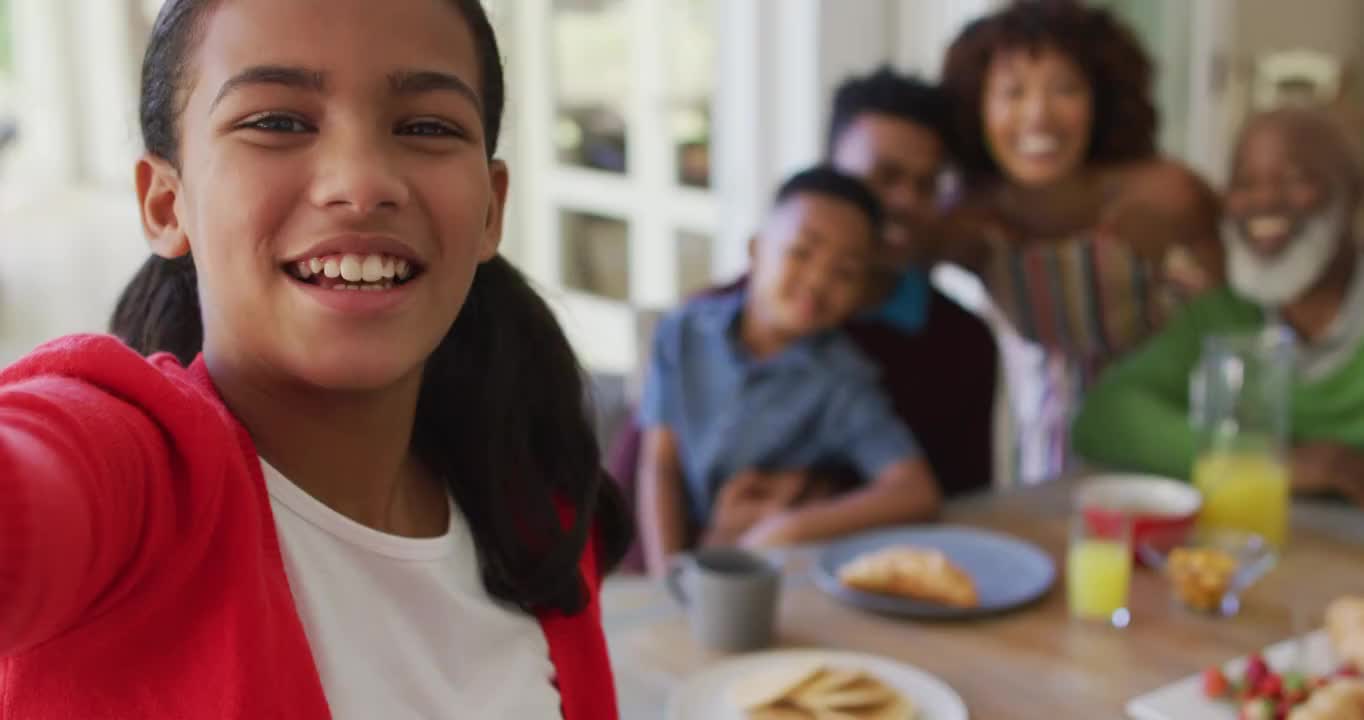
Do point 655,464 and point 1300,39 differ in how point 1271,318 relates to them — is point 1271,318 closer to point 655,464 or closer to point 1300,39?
point 655,464

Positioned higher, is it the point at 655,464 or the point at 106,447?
the point at 106,447

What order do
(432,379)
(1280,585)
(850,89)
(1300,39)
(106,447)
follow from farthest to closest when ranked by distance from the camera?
(1300,39) → (850,89) → (1280,585) → (432,379) → (106,447)

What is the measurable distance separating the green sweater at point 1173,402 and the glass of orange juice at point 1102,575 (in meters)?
0.49

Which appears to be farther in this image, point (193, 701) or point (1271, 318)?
point (1271, 318)

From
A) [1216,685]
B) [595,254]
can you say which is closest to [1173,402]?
[1216,685]

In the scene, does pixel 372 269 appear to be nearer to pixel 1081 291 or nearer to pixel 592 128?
pixel 1081 291

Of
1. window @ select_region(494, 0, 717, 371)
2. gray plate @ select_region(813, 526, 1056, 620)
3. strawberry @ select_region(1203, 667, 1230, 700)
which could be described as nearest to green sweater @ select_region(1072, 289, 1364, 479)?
gray plate @ select_region(813, 526, 1056, 620)

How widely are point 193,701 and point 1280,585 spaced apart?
1213 millimetres

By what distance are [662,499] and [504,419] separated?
0.94 metres

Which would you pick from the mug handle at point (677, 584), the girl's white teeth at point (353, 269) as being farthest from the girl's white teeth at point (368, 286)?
the mug handle at point (677, 584)

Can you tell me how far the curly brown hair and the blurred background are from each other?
961mm

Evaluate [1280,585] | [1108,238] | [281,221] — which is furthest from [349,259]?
[1108,238]

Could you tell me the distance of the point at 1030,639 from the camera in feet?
4.19

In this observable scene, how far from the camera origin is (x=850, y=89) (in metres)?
2.12
